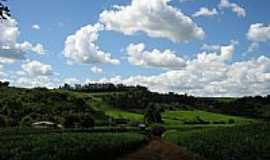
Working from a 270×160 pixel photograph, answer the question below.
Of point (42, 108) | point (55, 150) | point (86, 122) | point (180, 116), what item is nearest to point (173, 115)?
point (180, 116)

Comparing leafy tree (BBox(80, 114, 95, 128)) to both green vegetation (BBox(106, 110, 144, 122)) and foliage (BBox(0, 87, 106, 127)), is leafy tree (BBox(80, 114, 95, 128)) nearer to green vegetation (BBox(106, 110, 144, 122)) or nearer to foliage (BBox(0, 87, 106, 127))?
foliage (BBox(0, 87, 106, 127))

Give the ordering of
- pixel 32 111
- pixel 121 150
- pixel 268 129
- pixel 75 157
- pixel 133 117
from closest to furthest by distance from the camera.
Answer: pixel 75 157 → pixel 268 129 → pixel 121 150 → pixel 32 111 → pixel 133 117

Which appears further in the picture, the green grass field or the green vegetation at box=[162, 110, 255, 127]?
the green grass field

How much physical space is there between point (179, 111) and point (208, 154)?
380 feet

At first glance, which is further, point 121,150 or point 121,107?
point 121,107

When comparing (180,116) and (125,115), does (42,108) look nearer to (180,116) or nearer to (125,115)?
(125,115)

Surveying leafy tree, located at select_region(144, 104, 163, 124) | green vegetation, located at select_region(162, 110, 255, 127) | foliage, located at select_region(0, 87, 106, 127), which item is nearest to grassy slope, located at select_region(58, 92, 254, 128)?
green vegetation, located at select_region(162, 110, 255, 127)

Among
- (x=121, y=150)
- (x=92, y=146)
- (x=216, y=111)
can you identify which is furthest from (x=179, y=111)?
(x=92, y=146)

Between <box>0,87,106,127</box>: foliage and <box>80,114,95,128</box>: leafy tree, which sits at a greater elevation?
<box>0,87,106,127</box>: foliage

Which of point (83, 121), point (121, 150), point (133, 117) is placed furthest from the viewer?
point (133, 117)

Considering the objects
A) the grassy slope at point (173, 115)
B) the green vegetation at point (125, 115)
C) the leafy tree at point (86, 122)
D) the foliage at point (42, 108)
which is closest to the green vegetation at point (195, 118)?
the grassy slope at point (173, 115)

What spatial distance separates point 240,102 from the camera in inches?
6801

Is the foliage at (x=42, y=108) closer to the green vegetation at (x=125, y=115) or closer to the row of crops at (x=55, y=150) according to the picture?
the green vegetation at (x=125, y=115)

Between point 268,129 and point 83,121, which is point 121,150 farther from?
point 83,121
